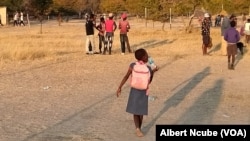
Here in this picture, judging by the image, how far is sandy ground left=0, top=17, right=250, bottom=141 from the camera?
8109 mm

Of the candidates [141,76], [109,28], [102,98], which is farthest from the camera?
[109,28]

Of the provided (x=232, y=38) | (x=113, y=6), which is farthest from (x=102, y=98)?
(x=113, y=6)

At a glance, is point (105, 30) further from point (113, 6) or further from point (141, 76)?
point (113, 6)

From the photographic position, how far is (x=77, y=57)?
19.8 metres

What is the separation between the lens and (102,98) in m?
11.0

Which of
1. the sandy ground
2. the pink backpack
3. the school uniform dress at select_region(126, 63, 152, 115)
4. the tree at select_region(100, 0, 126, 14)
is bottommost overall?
the sandy ground

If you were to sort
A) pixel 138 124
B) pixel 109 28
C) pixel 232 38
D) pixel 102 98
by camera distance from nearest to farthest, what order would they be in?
pixel 138 124 < pixel 102 98 < pixel 232 38 < pixel 109 28

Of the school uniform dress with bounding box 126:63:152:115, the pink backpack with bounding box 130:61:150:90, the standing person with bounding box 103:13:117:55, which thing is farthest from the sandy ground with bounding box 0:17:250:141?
the standing person with bounding box 103:13:117:55

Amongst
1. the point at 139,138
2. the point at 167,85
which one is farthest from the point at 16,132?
the point at 167,85

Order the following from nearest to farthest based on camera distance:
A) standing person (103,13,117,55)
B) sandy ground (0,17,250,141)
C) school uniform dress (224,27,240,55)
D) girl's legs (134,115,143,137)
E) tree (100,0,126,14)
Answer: girl's legs (134,115,143,137), sandy ground (0,17,250,141), school uniform dress (224,27,240,55), standing person (103,13,117,55), tree (100,0,126,14)

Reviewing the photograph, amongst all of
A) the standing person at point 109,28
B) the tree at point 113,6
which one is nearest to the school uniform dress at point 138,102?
the standing person at point 109,28

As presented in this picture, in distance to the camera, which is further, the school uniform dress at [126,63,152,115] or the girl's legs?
the girl's legs

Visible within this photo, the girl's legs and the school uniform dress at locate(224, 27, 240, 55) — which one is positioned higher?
the school uniform dress at locate(224, 27, 240, 55)

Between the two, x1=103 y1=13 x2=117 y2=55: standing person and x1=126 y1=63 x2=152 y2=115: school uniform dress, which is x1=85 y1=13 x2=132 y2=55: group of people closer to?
x1=103 y1=13 x2=117 y2=55: standing person
